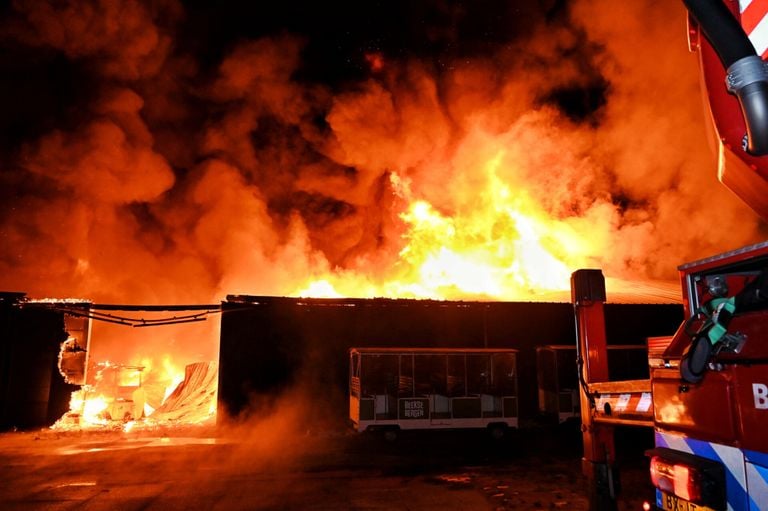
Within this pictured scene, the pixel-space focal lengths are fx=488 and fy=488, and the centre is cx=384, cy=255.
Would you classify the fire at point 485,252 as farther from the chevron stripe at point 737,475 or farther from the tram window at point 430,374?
the chevron stripe at point 737,475

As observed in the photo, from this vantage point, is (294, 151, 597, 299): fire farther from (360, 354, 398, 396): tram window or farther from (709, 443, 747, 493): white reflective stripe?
(709, 443, 747, 493): white reflective stripe

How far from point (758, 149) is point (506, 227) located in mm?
22335

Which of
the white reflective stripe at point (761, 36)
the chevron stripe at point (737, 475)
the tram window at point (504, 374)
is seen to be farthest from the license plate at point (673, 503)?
the tram window at point (504, 374)

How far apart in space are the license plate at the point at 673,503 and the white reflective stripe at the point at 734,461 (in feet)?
0.73

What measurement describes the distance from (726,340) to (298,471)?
963 cm

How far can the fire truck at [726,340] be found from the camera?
1.76 meters

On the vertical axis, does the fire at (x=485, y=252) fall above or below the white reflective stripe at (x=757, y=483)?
above

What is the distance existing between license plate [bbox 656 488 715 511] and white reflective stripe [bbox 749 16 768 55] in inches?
83.5

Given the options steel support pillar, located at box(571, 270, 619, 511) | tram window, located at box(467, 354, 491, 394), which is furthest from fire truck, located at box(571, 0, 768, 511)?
tram window, located at box(467, 354, 491, 394)

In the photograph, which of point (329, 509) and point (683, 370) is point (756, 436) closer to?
point (683, 370)

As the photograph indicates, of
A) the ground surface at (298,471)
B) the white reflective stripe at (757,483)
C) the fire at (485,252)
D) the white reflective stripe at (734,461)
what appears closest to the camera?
the white reflective stripe at (757,483)

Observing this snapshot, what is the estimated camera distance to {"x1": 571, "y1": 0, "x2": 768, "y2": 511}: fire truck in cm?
176

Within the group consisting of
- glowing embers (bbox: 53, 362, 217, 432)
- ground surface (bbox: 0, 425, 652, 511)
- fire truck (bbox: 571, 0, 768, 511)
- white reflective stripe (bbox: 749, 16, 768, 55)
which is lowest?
ground surface (bbox: 0, 425, 652, 511)

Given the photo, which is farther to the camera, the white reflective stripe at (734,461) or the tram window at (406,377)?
the tram window at (406,377)
